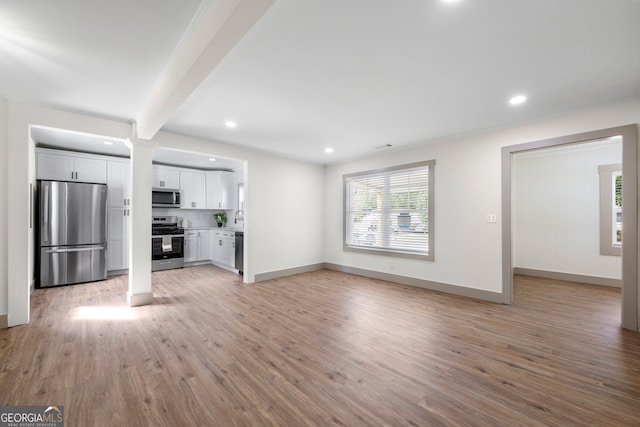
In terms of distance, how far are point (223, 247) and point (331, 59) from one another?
206 inches

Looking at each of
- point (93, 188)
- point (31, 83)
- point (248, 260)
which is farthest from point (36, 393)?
point (93, 188)

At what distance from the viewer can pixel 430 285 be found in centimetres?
A: 450

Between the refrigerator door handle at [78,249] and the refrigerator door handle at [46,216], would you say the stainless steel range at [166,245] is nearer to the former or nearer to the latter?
the refrigerator door handle at [78,249]

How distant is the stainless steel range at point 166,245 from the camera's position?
233 inches

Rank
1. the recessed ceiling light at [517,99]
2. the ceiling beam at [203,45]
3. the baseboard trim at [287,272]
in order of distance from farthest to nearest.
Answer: the baseboard trim at [287,272] → the recessed ceiling light at [517,99] → the ceiling beam at [203,45]

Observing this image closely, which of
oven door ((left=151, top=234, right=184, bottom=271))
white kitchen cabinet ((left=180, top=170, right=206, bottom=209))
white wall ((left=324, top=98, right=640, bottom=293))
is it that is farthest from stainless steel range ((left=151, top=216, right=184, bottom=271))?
white wall ((left=324, top=98, right=640, bottom=293))

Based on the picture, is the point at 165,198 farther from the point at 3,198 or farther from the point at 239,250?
the point at 3,198

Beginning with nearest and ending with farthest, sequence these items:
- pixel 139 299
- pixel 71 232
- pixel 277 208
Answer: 1. pixel 139 299
2. pixel 71 232
3. pixel 277 208

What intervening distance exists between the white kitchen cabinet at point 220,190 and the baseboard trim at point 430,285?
346 cm

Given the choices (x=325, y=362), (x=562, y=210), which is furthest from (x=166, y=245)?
(x=562, y=210)

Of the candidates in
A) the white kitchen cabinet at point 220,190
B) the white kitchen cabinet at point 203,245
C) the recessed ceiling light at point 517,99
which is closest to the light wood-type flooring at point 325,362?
the recessed ceiling light at point 517,99

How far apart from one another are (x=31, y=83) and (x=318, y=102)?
9.09ft

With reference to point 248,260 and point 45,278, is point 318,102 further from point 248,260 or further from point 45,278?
point 45,278

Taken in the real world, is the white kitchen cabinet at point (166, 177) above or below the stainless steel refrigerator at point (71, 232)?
above
